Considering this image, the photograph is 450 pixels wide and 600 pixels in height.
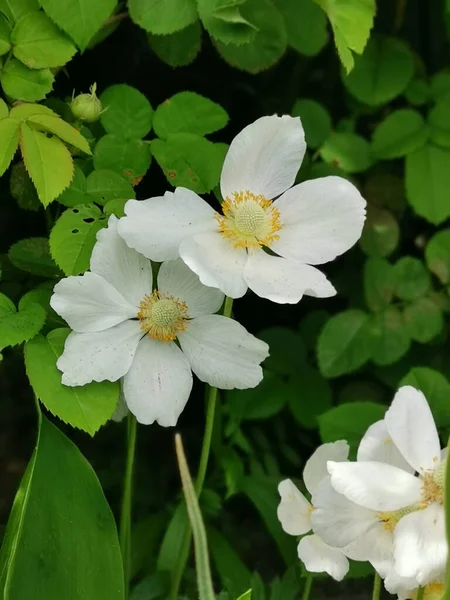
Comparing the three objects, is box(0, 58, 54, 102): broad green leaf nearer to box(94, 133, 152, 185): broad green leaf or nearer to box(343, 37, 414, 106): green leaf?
box(94, 133, 152, 185): broad green leaf

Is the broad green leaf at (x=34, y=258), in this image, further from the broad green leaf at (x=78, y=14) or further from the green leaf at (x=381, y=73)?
the green leaf at (x=381, y=73)

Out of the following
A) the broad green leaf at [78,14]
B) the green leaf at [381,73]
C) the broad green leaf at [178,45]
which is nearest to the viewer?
the broad green leaf at [78,14]

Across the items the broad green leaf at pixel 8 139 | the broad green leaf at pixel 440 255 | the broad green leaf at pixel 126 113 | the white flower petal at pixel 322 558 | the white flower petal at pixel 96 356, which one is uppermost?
the broad green leaf at pixel 8 139

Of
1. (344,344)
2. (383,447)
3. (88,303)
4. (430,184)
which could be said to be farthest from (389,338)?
(88,303)

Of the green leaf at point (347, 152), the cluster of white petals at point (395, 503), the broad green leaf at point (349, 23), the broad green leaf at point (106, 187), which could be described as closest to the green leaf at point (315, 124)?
the green leaf at point (347, 152)

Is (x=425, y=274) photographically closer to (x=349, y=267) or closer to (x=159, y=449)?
(x=349, y=267)
